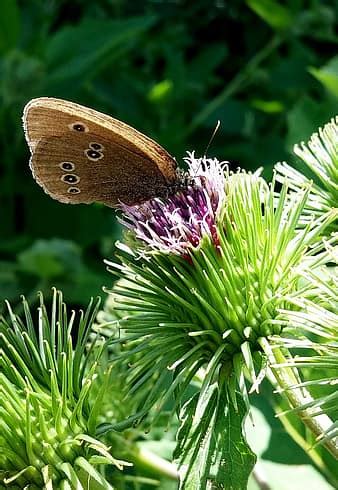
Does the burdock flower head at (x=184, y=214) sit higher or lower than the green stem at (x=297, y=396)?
higher

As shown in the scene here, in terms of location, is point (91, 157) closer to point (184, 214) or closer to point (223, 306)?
point (184, 214)

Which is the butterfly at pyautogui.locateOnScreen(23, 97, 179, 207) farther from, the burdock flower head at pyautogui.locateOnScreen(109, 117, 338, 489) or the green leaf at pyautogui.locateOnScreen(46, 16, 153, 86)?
the green leaf at pyautogui.locateOnScreen(46, 16, 153, 86)

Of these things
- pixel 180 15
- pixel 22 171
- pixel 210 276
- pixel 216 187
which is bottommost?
pixel 210 276

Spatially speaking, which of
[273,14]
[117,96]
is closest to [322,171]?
[273,14]

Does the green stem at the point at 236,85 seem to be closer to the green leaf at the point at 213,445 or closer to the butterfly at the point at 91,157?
the butterfly at the point at 91,157

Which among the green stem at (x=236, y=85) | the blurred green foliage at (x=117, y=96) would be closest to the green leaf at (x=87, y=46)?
the blurred green foliage at (x=117, y=96)

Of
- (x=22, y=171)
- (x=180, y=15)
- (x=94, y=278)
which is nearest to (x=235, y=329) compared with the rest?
(x=94, y=278)

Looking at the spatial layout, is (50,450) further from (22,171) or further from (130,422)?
(22,171)
